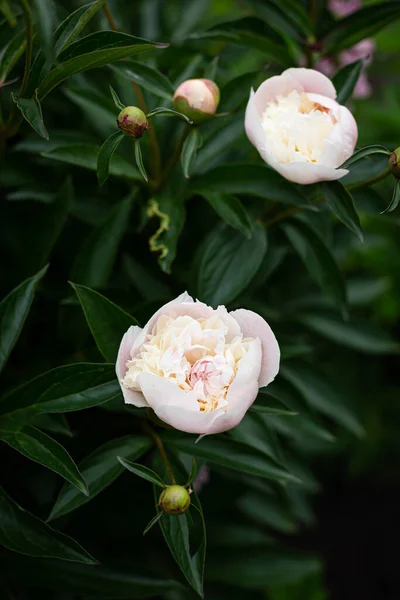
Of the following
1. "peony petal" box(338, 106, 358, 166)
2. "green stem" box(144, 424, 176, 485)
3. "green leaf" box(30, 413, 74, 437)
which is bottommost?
"green stem" box(144, 424, 176, 485)

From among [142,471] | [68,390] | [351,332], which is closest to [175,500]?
[142,471]

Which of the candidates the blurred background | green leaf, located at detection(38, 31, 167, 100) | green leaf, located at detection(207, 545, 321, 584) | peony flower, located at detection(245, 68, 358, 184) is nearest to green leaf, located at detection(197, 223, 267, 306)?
the blurred background

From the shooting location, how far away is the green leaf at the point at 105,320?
0.62m

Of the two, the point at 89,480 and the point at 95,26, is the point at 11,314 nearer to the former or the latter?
the point at 89,480

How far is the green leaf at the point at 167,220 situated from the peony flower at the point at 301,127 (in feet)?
0.45

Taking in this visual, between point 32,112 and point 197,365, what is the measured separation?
0.26 metres

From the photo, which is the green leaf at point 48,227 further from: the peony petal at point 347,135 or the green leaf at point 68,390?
the peony petal at point 347,135

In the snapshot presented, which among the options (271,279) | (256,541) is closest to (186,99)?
(271,279)

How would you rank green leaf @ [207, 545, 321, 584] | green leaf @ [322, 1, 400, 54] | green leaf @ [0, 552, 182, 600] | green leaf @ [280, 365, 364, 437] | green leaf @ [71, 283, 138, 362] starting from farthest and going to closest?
green leaf @ [207, 545, 321, 584], green leaf @ [280, 365, 364, 437], green leaf @ [322, 1, 400, 54], green leaf @ [0, 552, 182, 600], green leaf @ [71, 283, 138, 362]

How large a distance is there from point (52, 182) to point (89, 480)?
419 mm

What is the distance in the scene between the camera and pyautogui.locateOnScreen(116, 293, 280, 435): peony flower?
52 cm

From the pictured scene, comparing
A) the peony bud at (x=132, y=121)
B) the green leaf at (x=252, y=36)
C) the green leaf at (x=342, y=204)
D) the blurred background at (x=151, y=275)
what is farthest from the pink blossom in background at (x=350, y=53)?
the peony bud at (x=132, y=121)

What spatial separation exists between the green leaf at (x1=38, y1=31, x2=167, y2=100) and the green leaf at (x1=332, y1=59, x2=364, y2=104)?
0.24m

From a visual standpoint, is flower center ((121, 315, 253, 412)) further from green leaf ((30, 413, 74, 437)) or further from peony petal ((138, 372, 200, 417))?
green leaf ((30, 413, 74, 437))
